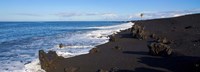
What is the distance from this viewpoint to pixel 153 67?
1559 cm

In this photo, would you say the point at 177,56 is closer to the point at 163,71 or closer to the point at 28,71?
the point at 163,71

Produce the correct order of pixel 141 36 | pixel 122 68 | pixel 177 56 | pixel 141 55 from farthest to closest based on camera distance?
pixel 141 36
pixel 141 55
pixel 177 56
pixel 122 68

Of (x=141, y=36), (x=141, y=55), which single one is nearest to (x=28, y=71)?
(x=141, y=55)

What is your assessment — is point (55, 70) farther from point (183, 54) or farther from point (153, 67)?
point (183, 54)

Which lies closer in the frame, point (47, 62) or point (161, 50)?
point (47, 62)

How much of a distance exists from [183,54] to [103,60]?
15.4 feet

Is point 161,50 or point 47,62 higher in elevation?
point 161,50

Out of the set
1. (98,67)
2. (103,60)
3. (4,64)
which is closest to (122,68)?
(98,67)

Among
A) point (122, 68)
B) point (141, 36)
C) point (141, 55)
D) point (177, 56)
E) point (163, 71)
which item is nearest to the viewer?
point (163, 71)

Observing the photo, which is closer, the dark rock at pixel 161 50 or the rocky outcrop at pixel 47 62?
the rocky outcrop at pixel 47 62

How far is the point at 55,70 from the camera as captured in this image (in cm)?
1639

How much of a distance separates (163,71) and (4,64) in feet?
30.5

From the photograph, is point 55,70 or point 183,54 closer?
point 55,70

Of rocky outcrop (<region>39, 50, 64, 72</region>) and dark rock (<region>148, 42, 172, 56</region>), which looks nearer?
rocky outcrop (<region>39, 50, 64, 72</region>)
